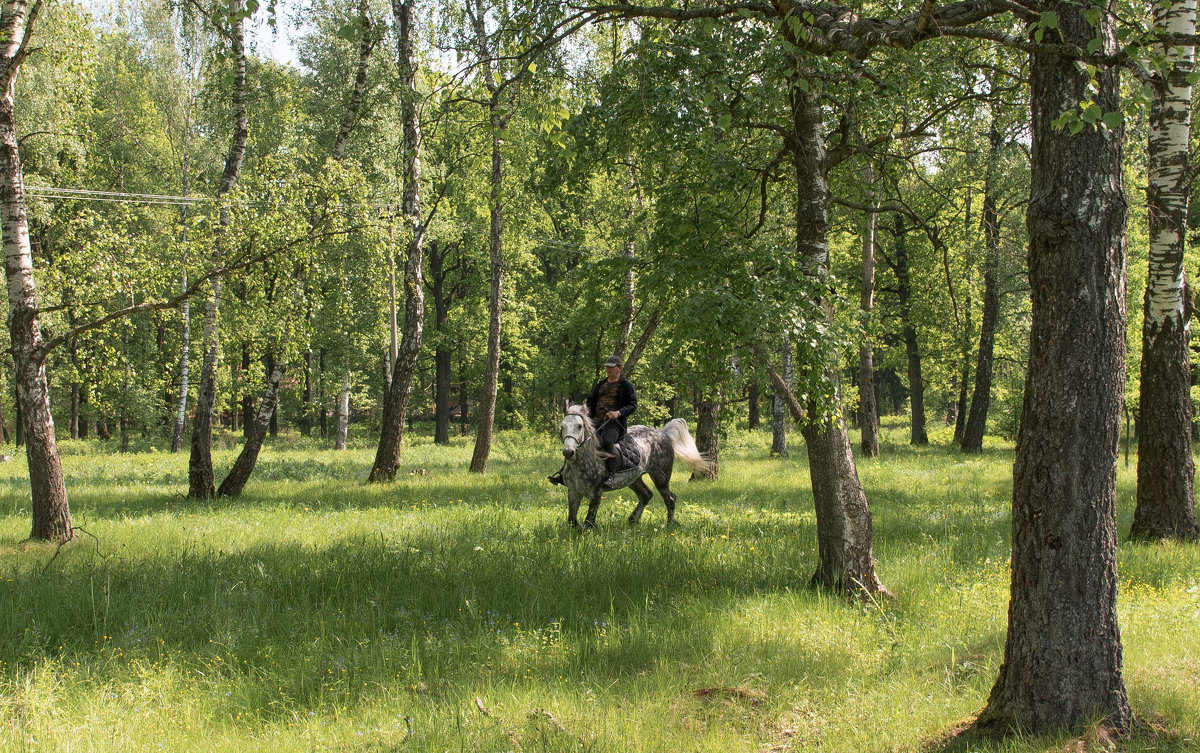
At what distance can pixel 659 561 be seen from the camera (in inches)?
322

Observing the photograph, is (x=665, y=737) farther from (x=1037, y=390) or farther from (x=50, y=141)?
(x=50, y=141)

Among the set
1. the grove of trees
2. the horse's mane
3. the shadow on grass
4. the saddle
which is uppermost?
the grove of trees

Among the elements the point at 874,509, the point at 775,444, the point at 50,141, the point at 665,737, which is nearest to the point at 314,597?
the point at 665,737

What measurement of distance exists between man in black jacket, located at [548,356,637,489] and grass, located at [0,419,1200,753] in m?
0.98

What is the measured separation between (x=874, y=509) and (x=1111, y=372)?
900cm

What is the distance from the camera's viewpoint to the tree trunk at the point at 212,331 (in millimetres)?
12852

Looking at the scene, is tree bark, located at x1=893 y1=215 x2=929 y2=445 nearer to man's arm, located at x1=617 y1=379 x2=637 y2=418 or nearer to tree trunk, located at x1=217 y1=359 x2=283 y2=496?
man's arm, located at x1=617 y1=379 x2=637 y2=418

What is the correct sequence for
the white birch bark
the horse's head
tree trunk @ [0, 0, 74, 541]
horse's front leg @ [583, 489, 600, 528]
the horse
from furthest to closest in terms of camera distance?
1. horse's front leg @ [583, 489, 600, 528]
2. the horse
3. the horse's head
4. tree trunk @ [0, 0, 74, 541]
5. the white birch bark

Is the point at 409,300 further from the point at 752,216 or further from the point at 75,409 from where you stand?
the point at 75,409

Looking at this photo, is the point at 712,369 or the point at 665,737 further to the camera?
the point at 712,369

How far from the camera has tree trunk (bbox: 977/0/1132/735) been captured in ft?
12.5

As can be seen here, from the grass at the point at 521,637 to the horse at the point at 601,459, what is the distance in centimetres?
48

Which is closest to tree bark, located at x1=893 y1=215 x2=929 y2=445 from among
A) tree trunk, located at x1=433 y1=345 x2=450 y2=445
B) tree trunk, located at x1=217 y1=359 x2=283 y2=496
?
tree trunk, located at x1=433 y1=345 x2=450 y2=445

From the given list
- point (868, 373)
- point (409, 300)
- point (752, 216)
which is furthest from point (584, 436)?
point (868, 373)
